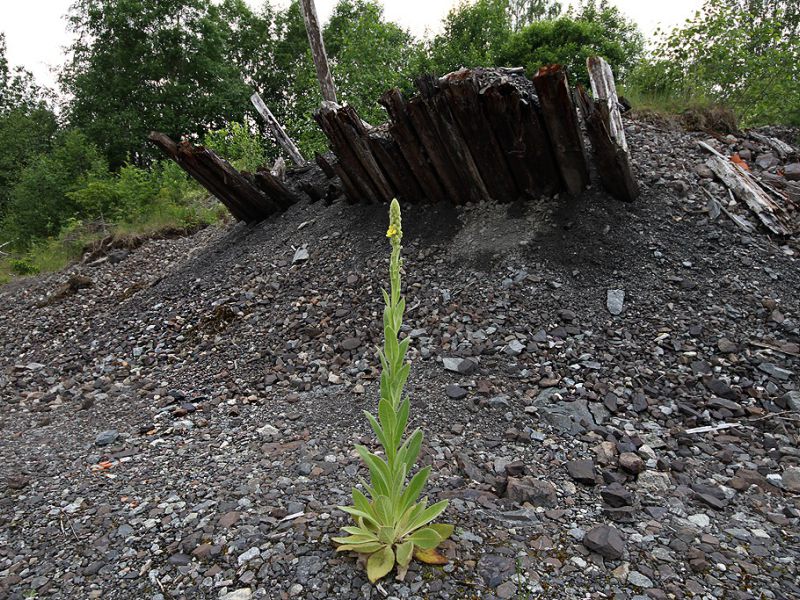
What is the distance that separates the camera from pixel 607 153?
483cm

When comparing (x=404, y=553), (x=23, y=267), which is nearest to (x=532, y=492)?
(x=404, y=553)

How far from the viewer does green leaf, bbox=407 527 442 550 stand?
81.8 inches

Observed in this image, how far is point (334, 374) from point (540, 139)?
3.00 metres

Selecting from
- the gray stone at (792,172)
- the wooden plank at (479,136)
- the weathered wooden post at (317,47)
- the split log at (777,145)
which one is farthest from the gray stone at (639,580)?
the weathered wooden post at (317,47)

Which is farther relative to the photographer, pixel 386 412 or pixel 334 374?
pixel 334 374

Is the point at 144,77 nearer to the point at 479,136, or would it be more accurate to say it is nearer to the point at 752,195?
the point at 479,136

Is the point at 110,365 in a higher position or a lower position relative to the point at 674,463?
higher

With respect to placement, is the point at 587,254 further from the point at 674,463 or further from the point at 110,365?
the point at 110,365

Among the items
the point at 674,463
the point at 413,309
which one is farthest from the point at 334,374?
the point at 674,463

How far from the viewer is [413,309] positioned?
4.95 metres

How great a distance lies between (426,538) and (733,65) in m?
11.9

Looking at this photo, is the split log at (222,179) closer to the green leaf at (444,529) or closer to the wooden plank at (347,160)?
the wooden plank at (347,160)

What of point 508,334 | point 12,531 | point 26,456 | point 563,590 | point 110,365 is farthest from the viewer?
point 110,365

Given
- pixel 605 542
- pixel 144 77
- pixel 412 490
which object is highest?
pixel 144 77
